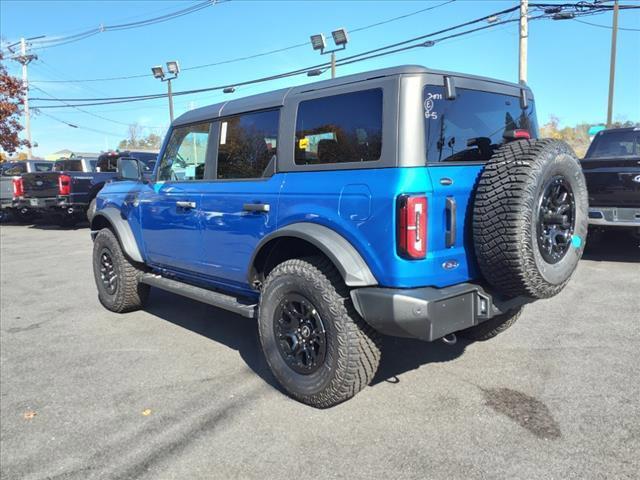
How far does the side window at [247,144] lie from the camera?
3928 millimetres

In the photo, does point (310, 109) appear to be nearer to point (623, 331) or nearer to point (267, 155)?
point (267, 155)

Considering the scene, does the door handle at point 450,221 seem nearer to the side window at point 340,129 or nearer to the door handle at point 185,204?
the side window at point 340,129

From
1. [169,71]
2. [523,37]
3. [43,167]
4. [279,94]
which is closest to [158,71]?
[169,71]

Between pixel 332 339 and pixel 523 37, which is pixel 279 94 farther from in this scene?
pixel 523 37

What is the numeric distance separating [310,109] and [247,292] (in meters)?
1.58

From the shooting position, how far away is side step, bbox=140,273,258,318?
3982 mm

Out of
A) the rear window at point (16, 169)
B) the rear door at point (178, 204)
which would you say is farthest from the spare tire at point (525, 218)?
the rear window at point (16, 169)

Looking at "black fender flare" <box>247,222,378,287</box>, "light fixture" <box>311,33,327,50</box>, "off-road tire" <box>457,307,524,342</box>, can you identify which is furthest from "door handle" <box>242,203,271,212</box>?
"light fixture" <box>311,33,327,50</box>

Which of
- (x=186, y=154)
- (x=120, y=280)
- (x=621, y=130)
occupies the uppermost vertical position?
(x=621, y=130)

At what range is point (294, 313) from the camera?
3.54 m

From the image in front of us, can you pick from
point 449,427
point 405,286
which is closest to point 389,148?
point 405,286

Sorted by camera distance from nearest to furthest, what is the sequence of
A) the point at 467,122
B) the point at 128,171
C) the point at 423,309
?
1. the point at 423,309
2. the point at 467,122
3. the point at 128,171

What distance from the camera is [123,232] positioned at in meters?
5.54

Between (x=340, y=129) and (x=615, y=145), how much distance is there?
7054mm
